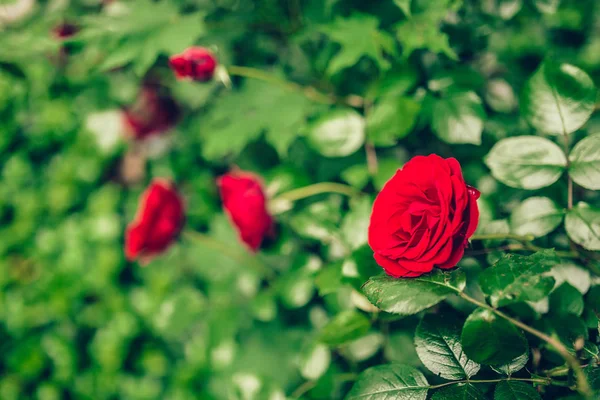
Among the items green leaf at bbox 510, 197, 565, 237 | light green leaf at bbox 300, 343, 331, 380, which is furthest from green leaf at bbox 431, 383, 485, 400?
light green leaf at bbox 300, 343, 331, 380

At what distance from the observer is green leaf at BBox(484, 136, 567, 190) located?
0.59 metres

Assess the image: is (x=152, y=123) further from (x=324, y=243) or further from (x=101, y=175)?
(x=324, y=243)

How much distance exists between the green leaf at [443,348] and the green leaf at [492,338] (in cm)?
5

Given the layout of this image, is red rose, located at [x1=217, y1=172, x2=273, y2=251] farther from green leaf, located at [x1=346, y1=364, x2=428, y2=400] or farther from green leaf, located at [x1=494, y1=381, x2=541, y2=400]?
green leaf, located at [x1=494, y1=381, x2=541, y2=400]

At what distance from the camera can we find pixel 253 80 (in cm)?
102

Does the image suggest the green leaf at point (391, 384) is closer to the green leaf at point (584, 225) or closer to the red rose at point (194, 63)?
the green leaf at point (584, 225)

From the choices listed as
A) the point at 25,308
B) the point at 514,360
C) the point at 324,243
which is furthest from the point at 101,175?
the point at 514,360

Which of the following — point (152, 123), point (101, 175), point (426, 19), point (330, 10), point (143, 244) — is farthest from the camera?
point (101, 175)

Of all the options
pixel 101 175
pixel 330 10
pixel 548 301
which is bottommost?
pixel 101 175

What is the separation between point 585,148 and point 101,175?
144 cm

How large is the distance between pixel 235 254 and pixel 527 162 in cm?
75

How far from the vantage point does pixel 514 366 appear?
1.61 ft

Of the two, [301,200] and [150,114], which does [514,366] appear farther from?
[150,114]

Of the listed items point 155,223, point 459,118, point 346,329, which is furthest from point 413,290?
point 155,223
